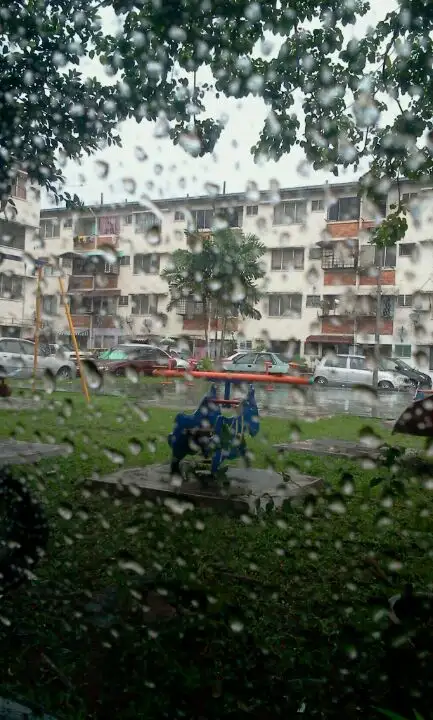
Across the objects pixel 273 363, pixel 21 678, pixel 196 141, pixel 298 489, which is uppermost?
pixel 196 141

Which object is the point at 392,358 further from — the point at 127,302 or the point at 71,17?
the point at 71,17

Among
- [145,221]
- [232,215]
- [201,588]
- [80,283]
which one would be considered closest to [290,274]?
[232,215]

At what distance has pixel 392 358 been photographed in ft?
2.94

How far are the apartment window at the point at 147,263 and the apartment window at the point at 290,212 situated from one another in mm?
196

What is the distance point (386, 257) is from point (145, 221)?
1.26 feet

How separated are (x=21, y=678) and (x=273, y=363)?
0.71 metres

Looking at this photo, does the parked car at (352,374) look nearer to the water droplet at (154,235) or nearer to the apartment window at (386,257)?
the apartment window at (386,257)

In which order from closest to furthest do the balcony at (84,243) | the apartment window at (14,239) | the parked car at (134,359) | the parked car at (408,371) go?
the parked car at (408,371)
the parked car at (134,359)
the balcony at (84,243)
the apartment window at (14,239)

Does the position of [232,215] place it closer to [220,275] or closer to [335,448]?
[220,275]

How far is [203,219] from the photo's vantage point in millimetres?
995

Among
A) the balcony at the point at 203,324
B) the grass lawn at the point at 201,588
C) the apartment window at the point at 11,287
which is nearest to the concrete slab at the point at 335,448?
the grass lawn at the point at 201,588

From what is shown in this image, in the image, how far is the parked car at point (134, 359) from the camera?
0.98m

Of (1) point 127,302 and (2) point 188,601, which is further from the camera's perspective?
(2) point 188,601

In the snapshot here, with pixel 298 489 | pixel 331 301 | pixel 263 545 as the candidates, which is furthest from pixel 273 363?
pixel 263 545
